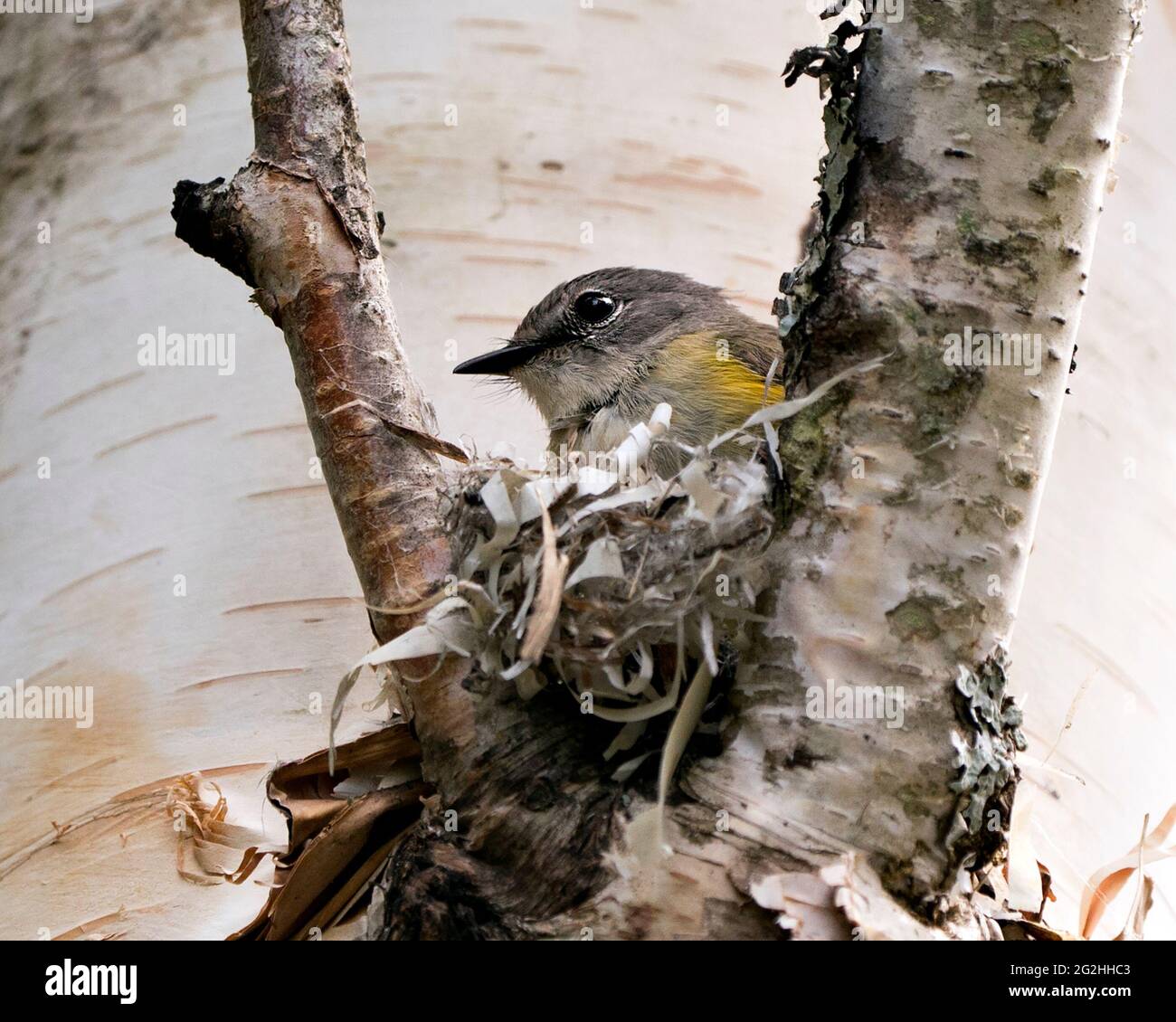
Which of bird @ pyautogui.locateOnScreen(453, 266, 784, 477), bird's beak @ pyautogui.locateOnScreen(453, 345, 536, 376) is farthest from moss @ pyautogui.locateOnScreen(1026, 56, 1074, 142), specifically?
bird's beak @ pyautogui.locateOnScreen(453, 345, 536, 376)

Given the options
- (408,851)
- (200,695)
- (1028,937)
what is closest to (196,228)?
(200,695)

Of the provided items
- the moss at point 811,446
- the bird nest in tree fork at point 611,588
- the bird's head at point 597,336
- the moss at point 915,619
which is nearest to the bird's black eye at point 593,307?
the bird's head at point 597,336

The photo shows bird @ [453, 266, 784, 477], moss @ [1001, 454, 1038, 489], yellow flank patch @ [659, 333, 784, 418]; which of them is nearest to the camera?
moss @ [1001, 454, 1038, 489]

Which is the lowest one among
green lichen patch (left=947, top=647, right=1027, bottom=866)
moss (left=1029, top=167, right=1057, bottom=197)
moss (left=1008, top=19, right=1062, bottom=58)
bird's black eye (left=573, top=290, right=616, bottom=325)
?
green lichen patch (left=947, top=647, right=1027, bottom=866)

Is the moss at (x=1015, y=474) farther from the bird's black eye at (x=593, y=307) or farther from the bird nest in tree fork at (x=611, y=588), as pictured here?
the bird's black eye at (x=593, y=307)

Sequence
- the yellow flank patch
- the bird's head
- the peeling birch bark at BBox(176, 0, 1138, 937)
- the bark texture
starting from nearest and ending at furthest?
the peeling birch bark at BBox(176, 0, 1138, 937)
the bark texture
the yellow flank patch
the bird's head

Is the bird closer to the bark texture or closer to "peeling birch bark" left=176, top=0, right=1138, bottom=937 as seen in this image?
the bark texture
